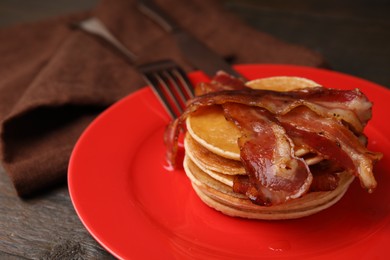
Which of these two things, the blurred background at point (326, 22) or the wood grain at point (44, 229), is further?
the blurred background at point (326, 22)

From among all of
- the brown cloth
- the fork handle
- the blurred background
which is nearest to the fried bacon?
the brown cloth

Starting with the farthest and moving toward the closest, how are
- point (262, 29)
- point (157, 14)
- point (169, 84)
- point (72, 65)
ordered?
point (262, 29), point (157, 14), point (72, 65), point (169, 84)

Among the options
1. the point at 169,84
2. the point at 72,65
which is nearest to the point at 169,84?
the point at 169,84

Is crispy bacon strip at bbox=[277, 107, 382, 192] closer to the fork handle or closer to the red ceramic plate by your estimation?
the red ceramic plate

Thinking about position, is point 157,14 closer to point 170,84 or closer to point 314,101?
point 170,84

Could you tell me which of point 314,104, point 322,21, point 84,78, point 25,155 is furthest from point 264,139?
point 322,21

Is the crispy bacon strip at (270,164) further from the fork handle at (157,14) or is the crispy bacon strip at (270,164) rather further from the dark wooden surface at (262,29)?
the fork handle at (157,14)

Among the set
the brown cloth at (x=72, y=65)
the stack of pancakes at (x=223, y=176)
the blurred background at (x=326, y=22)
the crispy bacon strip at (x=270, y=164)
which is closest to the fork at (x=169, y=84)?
the brown cloth at (x=72, y=65)
